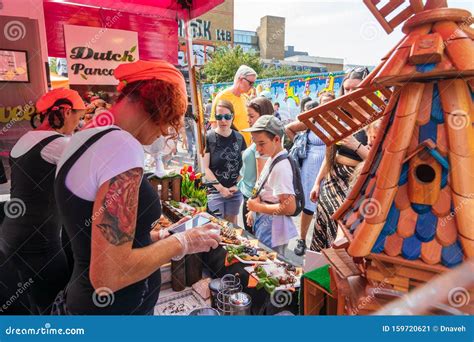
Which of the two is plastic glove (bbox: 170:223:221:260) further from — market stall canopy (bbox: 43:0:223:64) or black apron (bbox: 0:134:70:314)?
market stall canopy (bbox: 43:0:223:64)

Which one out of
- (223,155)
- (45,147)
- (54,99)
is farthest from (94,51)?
(45,147)

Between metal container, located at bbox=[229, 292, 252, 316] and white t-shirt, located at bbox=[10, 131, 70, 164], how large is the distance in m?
1.54

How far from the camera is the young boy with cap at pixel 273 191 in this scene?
111 inches

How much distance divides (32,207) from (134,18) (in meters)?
3.89

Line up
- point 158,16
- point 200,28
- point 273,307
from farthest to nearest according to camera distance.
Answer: point 200,28, point 158,16, point 273,307

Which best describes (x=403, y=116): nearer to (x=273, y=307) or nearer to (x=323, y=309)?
(x=323, y=309)

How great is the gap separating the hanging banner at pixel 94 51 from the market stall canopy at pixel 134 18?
0.08m

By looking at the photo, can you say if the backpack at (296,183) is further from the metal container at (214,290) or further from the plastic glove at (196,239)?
the plastic glove at (196,239)

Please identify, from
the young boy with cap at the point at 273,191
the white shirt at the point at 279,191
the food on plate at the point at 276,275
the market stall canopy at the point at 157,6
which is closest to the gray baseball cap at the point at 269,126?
the young boy with cap at the point at 273,191

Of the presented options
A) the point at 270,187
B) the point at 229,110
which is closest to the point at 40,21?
the point at 229,110

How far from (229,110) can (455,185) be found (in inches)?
132

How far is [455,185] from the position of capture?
110 centimetres

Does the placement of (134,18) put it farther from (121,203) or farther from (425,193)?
(425,193)

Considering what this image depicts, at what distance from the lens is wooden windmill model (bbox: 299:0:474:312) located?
1.08m
